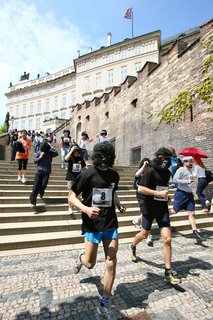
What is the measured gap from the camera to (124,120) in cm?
1764

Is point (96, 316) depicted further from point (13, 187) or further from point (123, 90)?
point (123, 90)

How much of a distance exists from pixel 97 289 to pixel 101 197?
1.45 m

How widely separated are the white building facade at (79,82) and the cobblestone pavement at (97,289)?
35.9 metres

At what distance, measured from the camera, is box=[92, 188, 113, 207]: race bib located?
2.70m

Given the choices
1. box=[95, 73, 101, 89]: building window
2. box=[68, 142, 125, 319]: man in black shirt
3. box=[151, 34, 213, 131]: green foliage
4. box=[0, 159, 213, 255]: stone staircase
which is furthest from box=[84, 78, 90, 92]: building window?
box=[68, 142, 125, 319]: man in black shirt

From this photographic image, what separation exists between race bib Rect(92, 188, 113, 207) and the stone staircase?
2552 mm

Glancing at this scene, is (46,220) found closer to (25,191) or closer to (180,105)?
(25,191)

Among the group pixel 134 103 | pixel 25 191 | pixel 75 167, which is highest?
pixel 134 103

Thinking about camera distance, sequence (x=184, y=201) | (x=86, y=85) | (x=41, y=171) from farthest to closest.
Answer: (x=86, y=85), (x=41, y=171), (x=184, y=201)

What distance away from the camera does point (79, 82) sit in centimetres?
4747

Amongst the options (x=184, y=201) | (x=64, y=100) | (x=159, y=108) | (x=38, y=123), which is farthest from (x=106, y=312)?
(x=38, y=123)

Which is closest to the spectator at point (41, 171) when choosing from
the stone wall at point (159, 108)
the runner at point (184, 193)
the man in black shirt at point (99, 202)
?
the runner at point (184, 193)

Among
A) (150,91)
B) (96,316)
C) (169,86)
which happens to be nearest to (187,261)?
(96,316)

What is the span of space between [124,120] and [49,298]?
1566cm
